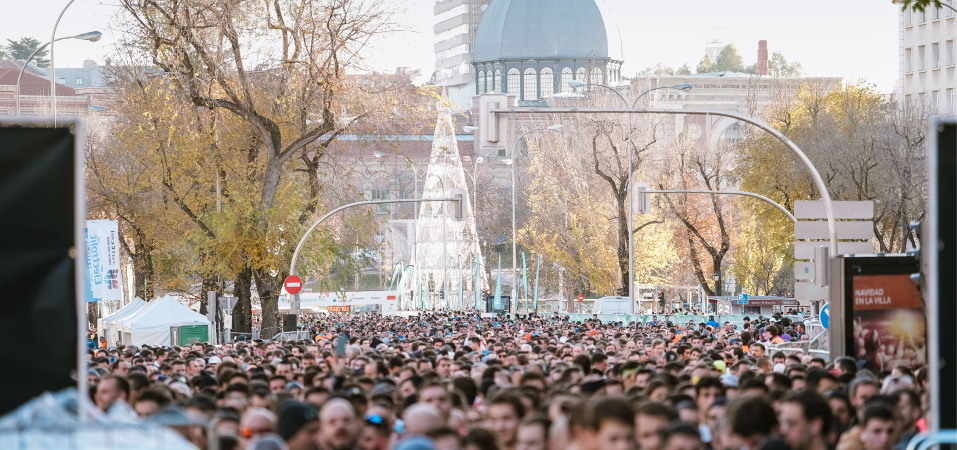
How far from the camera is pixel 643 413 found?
687 cm

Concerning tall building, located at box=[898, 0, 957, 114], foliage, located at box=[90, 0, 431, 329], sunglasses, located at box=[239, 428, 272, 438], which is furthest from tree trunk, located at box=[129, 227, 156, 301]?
sunglasses, located at box=[239, 428, 272, 438]

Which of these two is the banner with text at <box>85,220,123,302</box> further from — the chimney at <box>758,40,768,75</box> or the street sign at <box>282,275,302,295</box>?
the chimney at <box>758,40,768,75</box>

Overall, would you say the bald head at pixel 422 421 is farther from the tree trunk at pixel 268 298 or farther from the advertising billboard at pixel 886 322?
the tree trunk at pixel 268 298

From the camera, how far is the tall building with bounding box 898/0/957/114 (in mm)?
61656

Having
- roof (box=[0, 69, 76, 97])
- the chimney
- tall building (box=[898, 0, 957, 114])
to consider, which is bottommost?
tall building (box=[898, 0, 957, 114])

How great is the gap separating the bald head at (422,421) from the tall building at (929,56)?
5688 centimetres

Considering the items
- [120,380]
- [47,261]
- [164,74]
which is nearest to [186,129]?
[164,74]

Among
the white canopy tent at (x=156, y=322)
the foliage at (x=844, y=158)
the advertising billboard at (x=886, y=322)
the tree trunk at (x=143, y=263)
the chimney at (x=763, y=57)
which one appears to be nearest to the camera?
the advertising billboard at (x=886, y=322)

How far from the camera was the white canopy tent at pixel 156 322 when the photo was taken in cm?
3091

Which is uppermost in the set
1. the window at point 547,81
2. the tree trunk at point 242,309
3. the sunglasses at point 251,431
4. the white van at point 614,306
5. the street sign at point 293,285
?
the window at point 547,81

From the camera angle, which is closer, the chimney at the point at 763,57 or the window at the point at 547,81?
the window at the point at 547,81

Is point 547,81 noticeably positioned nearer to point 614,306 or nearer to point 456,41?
point 456,41

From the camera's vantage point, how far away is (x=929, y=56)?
63844 mm

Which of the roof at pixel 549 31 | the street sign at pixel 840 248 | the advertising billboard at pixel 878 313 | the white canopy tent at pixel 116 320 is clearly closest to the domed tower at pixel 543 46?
the roof at pixel 549 31
